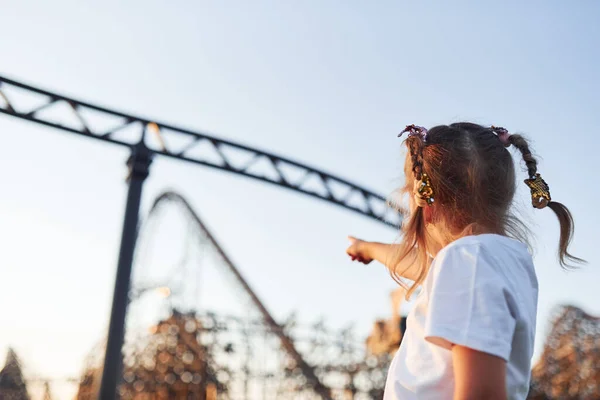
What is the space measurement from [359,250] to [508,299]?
2.73 ft

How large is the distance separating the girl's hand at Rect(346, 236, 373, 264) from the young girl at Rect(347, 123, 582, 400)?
1.18ft

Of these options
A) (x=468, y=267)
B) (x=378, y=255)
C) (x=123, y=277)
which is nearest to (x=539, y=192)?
(x=468, y=267)

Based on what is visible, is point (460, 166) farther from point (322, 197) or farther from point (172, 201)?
point (172, 201)

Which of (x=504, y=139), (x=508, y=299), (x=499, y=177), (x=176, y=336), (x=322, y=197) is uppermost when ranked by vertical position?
(x=322, y=197)

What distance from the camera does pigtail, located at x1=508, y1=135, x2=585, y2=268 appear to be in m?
1.40

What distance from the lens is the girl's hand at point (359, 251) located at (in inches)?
73.9

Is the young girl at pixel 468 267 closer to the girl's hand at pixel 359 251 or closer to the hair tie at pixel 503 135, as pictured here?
the hair tie at pixel 503 135

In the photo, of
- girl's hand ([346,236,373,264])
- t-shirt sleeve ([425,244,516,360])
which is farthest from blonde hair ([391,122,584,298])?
girl's hand ([346,236,373,264])

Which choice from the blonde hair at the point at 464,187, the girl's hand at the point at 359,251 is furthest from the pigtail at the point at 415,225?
the girl's hand at the point at 359,251

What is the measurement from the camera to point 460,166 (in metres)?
1.29

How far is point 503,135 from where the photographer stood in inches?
55.6

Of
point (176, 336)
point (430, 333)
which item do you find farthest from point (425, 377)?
point (176, 336)

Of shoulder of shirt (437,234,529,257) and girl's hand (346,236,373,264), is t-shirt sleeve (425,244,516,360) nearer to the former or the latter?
shoulder of shirt (437,234,529,257)

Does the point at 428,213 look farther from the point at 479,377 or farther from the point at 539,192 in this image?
the point at 479,377
